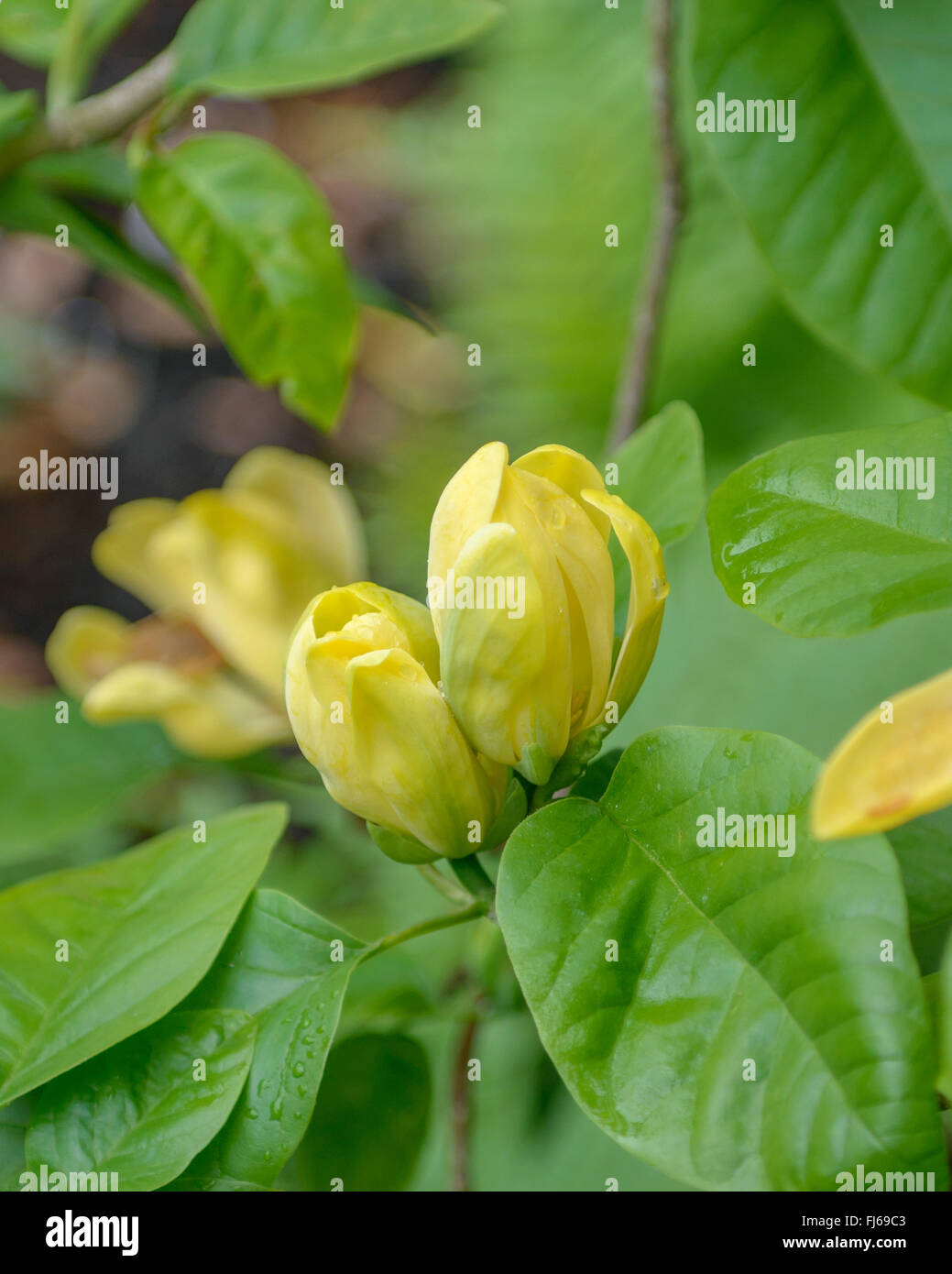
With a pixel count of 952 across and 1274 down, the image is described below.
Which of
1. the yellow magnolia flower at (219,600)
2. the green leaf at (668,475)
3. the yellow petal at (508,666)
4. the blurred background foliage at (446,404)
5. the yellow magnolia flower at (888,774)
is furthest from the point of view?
the blurred background foliage at (446,404)

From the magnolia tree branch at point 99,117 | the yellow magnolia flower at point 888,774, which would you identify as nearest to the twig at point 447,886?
the yellow magnolia flower at point 888,774

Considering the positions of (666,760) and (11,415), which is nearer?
(666,760)

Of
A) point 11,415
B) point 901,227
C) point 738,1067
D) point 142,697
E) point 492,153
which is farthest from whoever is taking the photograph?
point 11,415

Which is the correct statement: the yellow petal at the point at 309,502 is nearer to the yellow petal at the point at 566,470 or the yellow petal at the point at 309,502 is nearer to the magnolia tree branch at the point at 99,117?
the magnolia tree branch at the point at 99,117

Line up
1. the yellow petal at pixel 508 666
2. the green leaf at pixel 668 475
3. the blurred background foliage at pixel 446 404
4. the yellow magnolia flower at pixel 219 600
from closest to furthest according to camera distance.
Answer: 1. the yellow petal at pixel 508 666
2. the green leaf at pixel 668 475
3. the yellow magnolia flower at pixel 219 600
4. the blurred background foliage at pixel 446 404

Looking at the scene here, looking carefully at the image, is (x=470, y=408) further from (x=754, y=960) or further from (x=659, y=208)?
(x=754, y=960)

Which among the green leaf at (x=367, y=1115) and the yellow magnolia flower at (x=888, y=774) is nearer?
the yellow magnolia flower at (x=888, y=774)
